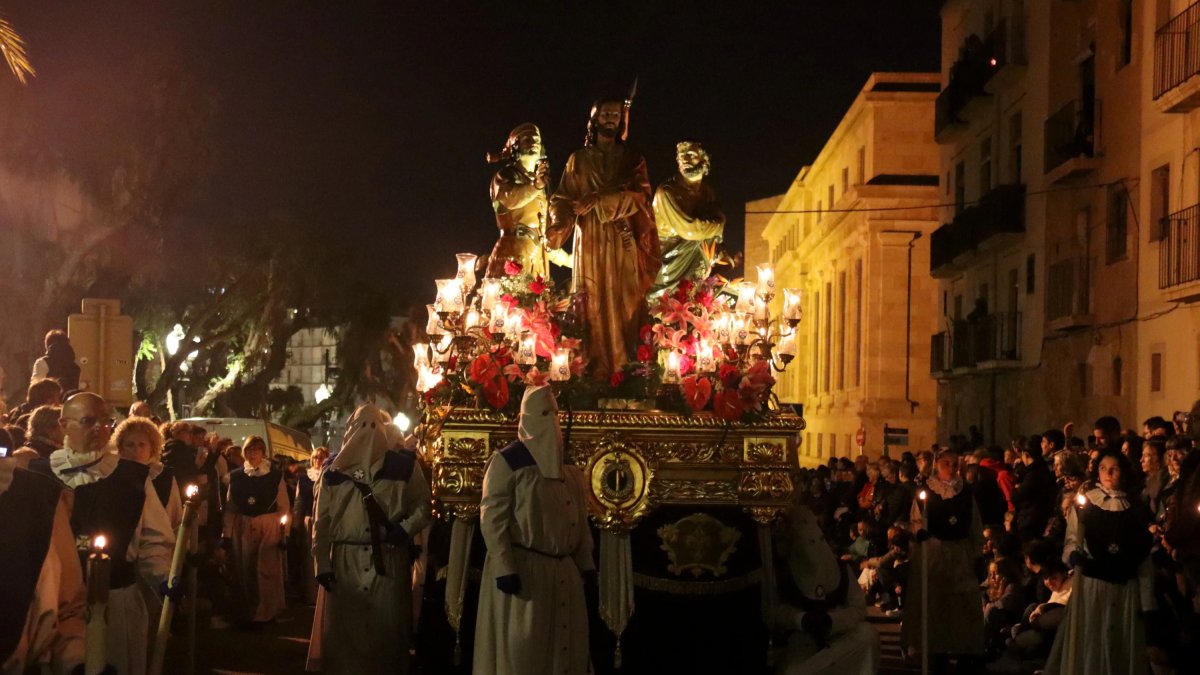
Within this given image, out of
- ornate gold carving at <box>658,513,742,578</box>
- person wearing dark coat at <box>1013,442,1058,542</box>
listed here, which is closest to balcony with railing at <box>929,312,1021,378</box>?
person wearing dark coat at <box>1013,442,1058,542</box>

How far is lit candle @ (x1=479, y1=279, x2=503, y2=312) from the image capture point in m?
11.8

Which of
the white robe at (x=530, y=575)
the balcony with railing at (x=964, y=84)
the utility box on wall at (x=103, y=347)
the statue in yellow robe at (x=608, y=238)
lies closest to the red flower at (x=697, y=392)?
the statue in yellow robe at (x=608, y=238)

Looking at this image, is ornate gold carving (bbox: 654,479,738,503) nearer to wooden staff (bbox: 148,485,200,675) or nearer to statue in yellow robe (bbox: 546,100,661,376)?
statue in yellow robe (bbox: 546,100,661,376)

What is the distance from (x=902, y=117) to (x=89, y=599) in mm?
44306

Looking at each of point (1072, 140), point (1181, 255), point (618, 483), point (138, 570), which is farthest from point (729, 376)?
point (1072, 140)

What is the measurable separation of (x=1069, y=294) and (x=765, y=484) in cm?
1883

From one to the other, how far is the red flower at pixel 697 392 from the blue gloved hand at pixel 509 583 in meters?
2.37

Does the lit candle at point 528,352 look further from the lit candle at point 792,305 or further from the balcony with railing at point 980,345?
the balcony with railing at point 980,345

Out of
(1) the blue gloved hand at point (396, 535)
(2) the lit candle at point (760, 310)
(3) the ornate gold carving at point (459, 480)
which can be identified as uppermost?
(2) the lit candle at point (760, 310)

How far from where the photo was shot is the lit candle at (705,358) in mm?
11516

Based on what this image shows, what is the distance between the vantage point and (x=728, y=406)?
11.2 metres

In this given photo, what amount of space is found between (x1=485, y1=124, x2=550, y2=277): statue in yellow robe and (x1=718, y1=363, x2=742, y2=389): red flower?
202cm

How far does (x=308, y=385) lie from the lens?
9475 cm

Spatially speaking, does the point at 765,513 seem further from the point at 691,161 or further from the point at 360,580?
the point at 691,161
